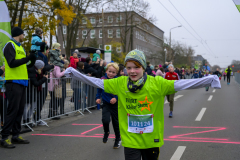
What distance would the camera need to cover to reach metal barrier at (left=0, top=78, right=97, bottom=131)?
22.8ft

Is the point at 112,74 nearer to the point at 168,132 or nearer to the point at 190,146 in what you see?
the point at 190,146

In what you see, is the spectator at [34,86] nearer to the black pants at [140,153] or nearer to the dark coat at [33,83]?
the dark coat at [33,83]

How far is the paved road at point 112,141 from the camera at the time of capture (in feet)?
16.0

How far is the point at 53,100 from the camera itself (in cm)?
830

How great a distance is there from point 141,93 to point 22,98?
3.58 m

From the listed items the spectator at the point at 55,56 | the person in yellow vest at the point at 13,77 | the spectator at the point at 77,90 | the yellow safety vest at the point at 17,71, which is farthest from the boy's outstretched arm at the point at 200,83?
the spectator at the point at 77,90

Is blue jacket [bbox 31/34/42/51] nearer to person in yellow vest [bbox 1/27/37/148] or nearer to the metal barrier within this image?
person in yellow vest [bbox 1/27/37/148]

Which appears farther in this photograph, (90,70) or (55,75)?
(90,70)

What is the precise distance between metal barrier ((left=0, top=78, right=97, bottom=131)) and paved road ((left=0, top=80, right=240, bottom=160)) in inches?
14.1

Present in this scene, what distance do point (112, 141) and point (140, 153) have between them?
10.3 feet

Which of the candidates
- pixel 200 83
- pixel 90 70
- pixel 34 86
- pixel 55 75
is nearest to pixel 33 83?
pixel 34 86

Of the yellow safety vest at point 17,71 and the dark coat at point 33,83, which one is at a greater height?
the yellow safety vest at point 17,71

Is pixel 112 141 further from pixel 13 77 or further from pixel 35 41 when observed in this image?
pixel 35 41

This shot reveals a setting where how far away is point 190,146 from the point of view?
5.48 meters
